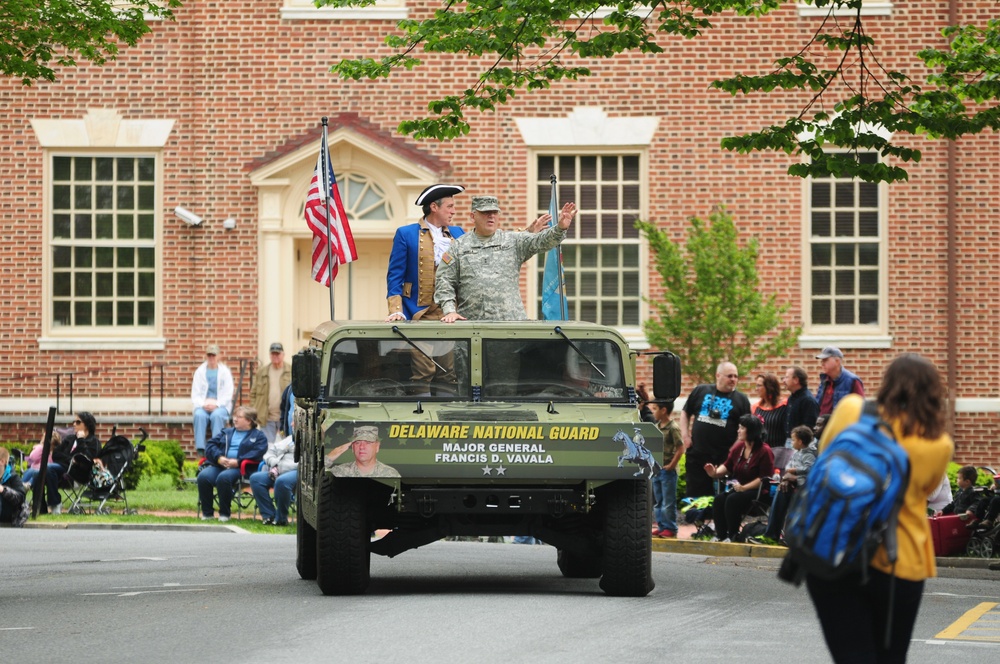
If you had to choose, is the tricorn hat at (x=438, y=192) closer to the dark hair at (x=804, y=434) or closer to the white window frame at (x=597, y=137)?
the dark hair at (x=804, y=434)

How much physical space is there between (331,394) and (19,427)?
509 inches

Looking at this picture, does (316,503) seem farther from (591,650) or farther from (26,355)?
(26,355)

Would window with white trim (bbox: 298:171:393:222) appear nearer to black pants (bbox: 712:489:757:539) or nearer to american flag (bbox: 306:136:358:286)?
american flag (bbox: 306:136:358:286)

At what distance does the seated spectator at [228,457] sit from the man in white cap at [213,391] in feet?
9.73

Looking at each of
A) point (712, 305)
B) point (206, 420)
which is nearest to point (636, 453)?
point (712, 305)

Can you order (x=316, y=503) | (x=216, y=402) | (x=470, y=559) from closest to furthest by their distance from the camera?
(x=316, y=503)
(x=470, y=559)
(x=216, y=402)

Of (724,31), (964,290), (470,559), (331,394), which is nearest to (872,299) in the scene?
(964,290)

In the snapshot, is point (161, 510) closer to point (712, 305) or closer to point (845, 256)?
point (712, 305)

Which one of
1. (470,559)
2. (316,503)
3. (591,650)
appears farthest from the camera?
(470,559)

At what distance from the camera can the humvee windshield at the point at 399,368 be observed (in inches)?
457

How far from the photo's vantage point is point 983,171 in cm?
2312

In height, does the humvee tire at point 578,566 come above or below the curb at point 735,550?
above

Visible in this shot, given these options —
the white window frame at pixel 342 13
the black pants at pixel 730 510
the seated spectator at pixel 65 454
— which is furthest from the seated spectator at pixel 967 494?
the white window frame at pixel 342 13

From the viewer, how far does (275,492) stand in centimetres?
1828
